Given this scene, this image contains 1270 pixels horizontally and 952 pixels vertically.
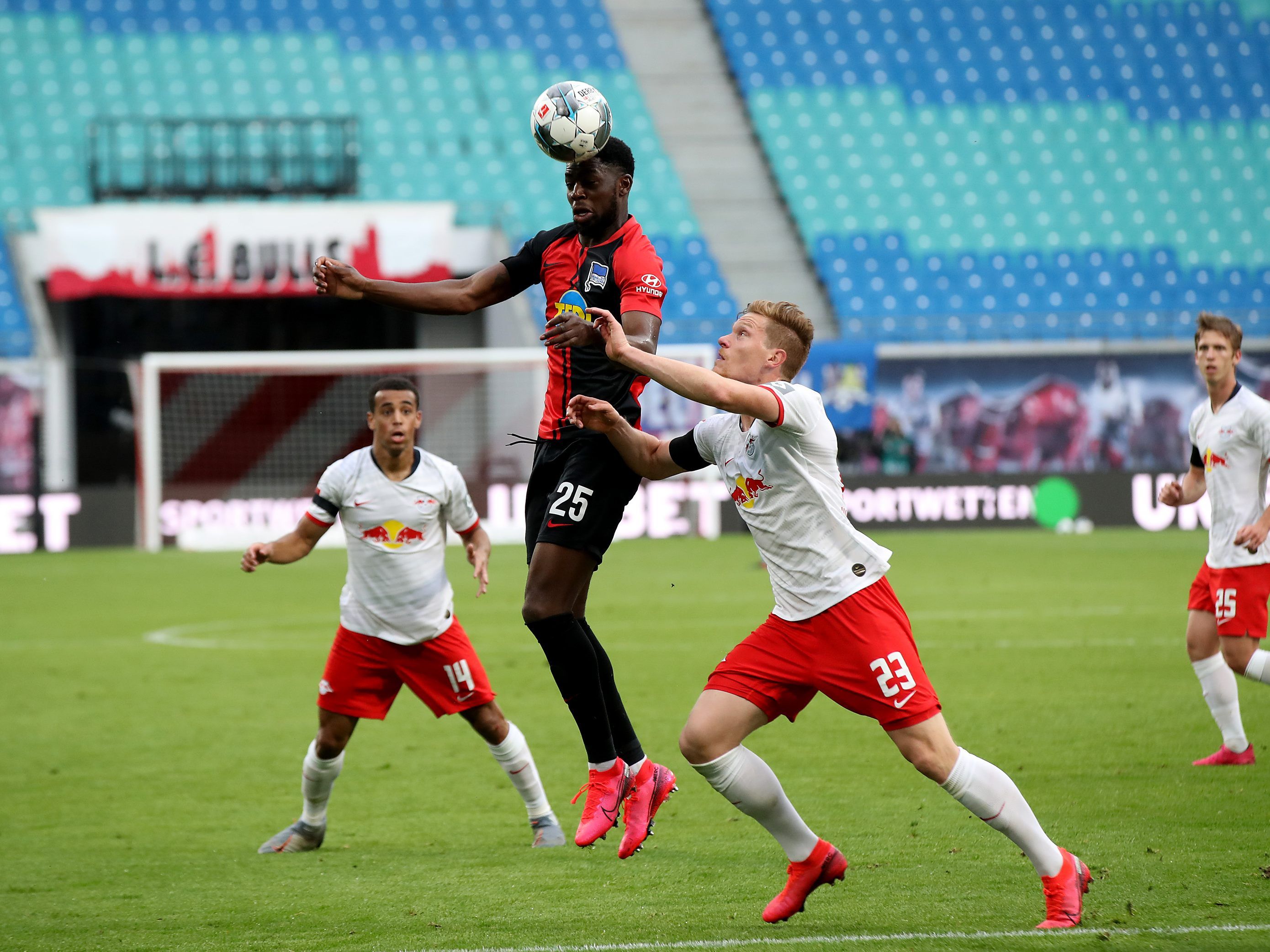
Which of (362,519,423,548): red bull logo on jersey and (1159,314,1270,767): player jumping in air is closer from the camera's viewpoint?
(362,519,423,548): red bull logo on jersey

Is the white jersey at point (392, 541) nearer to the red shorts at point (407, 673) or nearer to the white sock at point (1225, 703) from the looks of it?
the red shorts at point (407, 673)

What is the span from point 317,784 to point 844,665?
9.06 feet

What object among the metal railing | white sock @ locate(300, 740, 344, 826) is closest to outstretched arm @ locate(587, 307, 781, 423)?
white sock @ locate(300, 740, 344, 826)

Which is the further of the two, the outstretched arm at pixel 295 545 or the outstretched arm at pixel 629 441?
the outstretched arm at pixel 295 545

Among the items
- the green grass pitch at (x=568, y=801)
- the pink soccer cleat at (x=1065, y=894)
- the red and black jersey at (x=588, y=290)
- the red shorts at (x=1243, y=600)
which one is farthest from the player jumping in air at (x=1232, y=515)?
the red and black jersey at (x=588, y=290)

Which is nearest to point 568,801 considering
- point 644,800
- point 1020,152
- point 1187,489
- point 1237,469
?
point 644,800

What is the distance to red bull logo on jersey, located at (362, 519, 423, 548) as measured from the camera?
6.50 meters

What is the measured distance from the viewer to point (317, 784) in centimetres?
637

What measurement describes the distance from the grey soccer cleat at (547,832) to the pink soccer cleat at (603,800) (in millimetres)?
1058

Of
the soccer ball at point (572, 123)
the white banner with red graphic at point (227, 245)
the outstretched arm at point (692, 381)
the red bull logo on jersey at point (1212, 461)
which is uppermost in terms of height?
the white banner with red graphic at point (227, 245)

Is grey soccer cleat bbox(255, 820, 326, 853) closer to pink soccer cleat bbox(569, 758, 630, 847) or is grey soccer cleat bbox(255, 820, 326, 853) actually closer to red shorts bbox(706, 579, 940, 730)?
pink soccer cleat bbox(569, 758, 630, 847)

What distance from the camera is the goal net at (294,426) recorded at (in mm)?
22406

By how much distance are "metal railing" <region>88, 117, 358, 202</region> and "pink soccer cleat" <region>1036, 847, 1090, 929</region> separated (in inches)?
912

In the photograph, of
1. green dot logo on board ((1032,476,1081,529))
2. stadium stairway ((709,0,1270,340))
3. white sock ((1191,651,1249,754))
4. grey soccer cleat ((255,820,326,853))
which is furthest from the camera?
stadium stairway ((709,0,1270,340))
